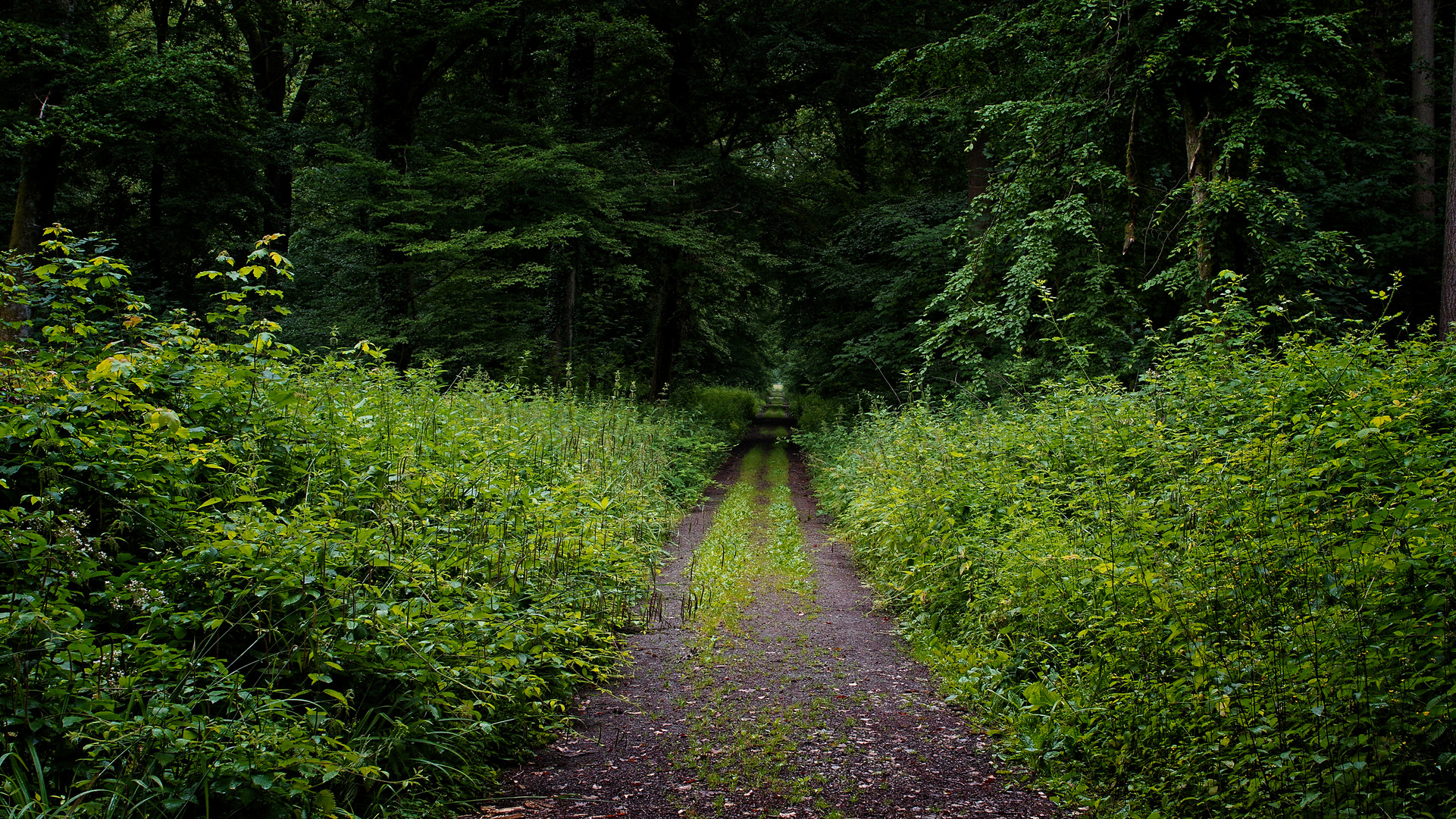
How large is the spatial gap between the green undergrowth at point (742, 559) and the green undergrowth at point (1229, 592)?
1679 millimetres

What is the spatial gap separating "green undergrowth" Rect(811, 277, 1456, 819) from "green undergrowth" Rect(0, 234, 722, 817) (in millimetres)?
2706

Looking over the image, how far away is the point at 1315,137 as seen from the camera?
8023 millimetres

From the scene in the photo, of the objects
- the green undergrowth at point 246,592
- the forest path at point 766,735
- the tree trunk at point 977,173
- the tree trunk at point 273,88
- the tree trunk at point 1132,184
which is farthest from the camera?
the tree trunk at point 273,88

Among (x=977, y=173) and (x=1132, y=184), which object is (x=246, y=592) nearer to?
(x=1132, y=184)

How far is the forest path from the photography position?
10.5ft

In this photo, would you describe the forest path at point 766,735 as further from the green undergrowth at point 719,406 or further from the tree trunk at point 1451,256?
the green undergrowth at point 719,406

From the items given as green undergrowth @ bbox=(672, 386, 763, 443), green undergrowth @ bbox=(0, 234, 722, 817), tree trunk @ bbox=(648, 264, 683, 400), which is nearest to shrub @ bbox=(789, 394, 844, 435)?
green undergrowth @ bbox=(672, 386, 763, 443)

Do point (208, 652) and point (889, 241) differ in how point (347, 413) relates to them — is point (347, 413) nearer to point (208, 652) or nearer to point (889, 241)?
point (208, 652)

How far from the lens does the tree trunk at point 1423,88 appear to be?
13281 mm

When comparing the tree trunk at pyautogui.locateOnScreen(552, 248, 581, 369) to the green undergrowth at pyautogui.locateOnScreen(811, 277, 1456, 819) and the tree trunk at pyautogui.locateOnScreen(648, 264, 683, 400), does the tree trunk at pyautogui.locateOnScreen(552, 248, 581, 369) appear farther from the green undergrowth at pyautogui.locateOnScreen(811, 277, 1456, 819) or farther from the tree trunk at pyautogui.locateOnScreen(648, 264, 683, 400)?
the green undergrowth at pyautogui.locateOnScreen(811, 277, 1456, 819)

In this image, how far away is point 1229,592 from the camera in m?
3.10

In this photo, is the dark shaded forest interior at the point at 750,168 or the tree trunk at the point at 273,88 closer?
the dark shaded forest interior at the point at 750,168

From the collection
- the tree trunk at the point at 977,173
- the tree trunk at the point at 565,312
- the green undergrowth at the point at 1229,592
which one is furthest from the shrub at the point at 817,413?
the green undergrowth at the point at 1229,592

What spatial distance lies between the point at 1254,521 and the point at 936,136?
570 inches
